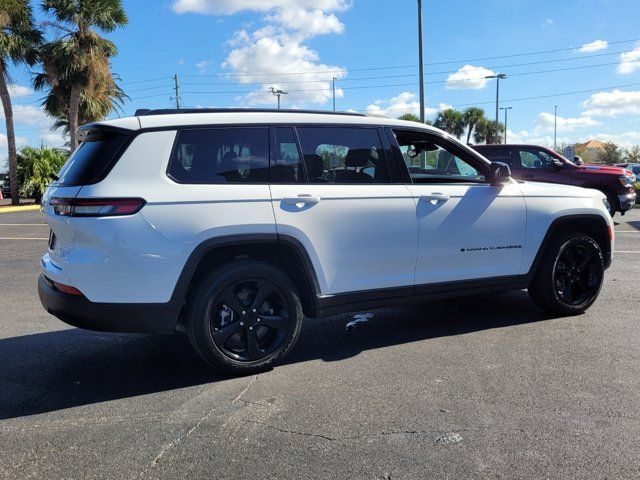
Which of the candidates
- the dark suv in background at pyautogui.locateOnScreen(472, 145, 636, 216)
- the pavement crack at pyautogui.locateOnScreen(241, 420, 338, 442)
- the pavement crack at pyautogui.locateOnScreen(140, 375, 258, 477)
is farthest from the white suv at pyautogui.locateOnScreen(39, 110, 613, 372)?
the dark suv in background at pyautogui.locateOnScreen(472, 145, 636, 216)

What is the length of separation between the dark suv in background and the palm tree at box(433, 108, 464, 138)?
179 ft

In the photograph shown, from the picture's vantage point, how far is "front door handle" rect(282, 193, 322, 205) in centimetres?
401

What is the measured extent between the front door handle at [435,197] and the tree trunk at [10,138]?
27.1 m

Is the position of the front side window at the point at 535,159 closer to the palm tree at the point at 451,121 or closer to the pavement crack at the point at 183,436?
the pavement crack at the point at 183,436

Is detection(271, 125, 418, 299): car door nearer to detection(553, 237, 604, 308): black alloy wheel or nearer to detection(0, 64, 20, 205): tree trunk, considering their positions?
detection(553, 237, 604, 308): black alloy wheel

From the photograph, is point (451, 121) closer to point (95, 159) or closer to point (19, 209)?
point (19, 209)

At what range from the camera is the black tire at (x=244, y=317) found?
3840mm

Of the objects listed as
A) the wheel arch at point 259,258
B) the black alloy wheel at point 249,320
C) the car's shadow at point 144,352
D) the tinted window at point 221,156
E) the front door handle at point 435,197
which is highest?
the tinted window at point 221,156

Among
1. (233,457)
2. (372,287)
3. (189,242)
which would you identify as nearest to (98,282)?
(189,242)

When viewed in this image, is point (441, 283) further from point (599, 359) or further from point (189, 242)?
point (189, 242)

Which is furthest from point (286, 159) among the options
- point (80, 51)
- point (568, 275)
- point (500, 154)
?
point (80, 51)

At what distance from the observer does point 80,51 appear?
26.0m

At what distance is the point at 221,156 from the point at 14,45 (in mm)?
26282

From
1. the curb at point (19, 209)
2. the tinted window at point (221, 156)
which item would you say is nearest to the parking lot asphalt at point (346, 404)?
the tinted window at point (221, 156)
